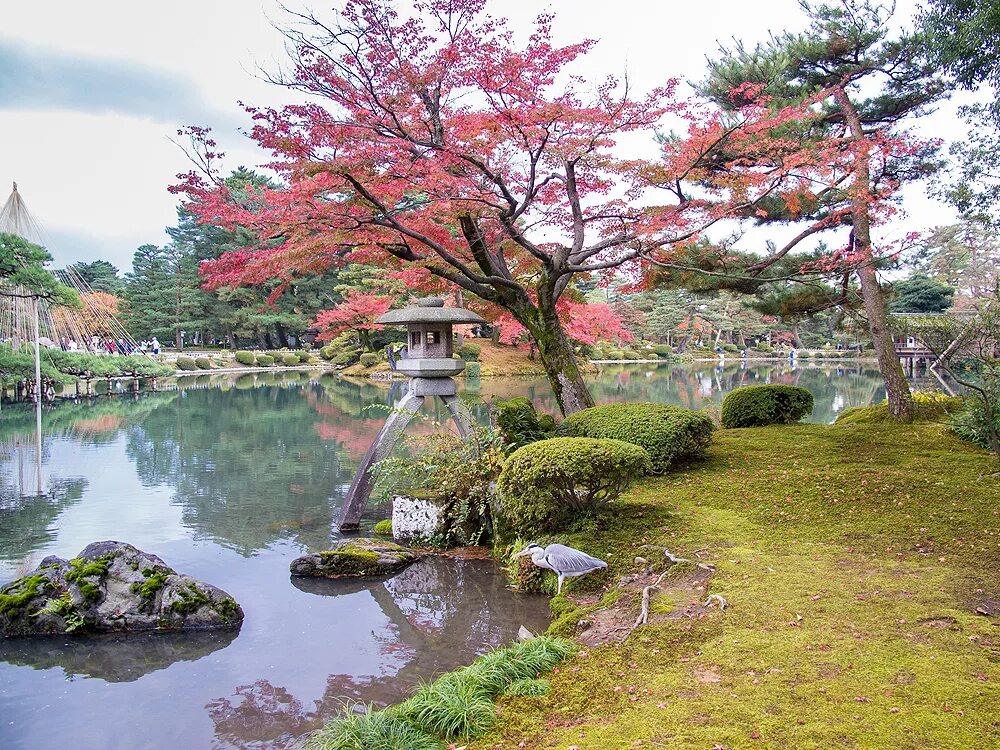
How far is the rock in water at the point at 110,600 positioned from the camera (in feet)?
14.7

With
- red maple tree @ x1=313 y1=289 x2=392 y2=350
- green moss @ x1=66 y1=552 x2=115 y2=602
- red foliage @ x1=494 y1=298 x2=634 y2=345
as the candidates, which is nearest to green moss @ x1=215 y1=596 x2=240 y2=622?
green moss @ x1=66 y1=552 x2=115 y2=602

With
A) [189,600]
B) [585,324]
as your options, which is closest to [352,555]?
[189,600]

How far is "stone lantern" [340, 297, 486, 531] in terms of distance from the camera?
23.3ft

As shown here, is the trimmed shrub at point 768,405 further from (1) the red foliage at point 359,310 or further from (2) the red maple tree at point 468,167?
(1) the red foliage at point 359,310

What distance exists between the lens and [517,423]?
718cm

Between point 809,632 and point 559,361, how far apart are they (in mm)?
5359

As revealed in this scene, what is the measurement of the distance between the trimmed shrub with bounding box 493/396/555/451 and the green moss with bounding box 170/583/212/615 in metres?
3.15

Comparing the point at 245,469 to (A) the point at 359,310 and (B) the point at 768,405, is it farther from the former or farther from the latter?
(A) the point at 359,310

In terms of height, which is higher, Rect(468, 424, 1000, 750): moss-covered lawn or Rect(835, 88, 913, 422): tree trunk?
Rect(835, 88, 913, 422): tree trunk

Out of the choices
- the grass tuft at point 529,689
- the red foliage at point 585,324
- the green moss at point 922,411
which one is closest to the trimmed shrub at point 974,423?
the green moss at point 922,411

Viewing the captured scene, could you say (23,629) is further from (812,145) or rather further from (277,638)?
(812,145)

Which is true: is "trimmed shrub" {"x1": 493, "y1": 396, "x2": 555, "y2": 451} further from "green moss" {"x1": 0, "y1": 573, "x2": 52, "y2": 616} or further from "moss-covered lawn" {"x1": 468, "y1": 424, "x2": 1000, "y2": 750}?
"green moss" {"x1": 0, "y1": 573, "x2": 52, "y2": 616}

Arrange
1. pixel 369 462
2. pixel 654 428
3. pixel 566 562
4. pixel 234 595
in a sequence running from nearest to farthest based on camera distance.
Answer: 1. pixel 566 562
2. pixel 234 595
3. pixel 654 428
4. pixel 369 462

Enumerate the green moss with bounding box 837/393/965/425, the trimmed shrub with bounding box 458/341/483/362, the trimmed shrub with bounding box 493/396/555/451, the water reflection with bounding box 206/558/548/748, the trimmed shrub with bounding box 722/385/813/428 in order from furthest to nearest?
the trimmed shrub with bounding box 458/341/483/362, the trimmed shrub with bounding box 722/385/813/428, the green moss with bounding box 837/393/965/425, the trimmed shrub with bounding box 493/396/555/451, the water reflection with bounding box 206/558/548/748
